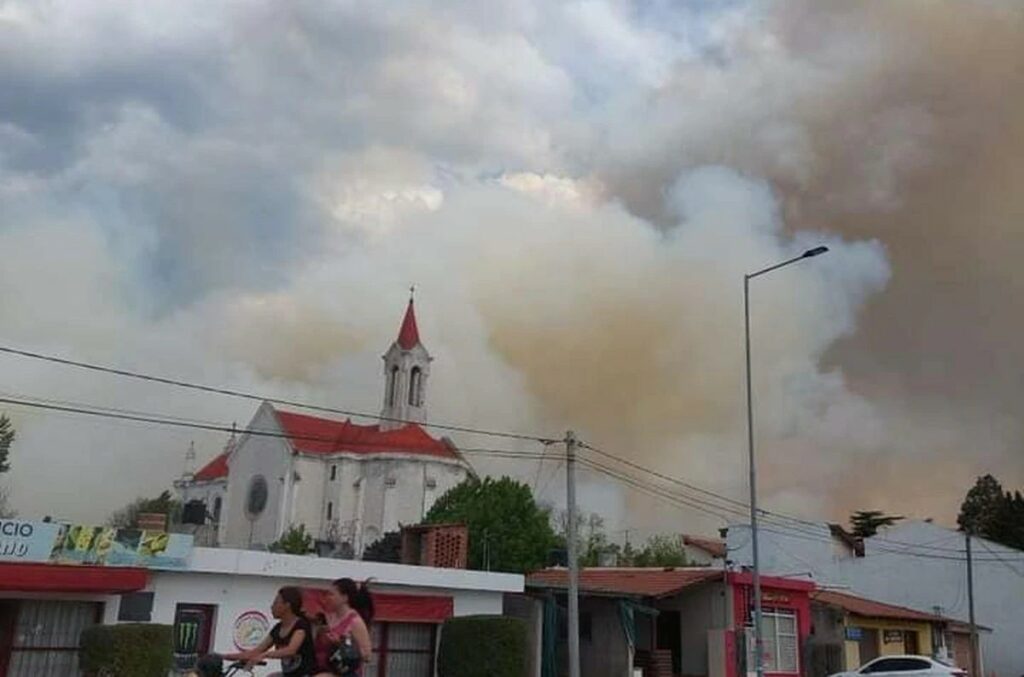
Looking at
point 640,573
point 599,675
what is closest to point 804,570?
point 640,573

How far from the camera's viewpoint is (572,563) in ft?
81.8

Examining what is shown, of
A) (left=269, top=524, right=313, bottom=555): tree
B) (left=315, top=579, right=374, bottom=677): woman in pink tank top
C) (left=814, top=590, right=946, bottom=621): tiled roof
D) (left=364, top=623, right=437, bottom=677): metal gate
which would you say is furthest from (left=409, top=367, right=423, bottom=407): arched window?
(left=315, top=579, right=374, bottom=677): woman in pink tank top

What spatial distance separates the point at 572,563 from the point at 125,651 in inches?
425

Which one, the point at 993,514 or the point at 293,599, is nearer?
the point at 293,599

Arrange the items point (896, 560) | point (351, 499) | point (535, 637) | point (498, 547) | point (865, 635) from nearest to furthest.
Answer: point (535, 637) < point (865, 635) < point (896, 560) < point (498, 547) < point (351, 499)

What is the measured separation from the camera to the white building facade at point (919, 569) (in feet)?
171

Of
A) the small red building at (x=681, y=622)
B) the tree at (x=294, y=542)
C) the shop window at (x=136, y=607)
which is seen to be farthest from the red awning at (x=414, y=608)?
the tree at (x=294, y=542)

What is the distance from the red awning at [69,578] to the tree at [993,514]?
156ft

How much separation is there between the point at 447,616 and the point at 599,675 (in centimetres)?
769

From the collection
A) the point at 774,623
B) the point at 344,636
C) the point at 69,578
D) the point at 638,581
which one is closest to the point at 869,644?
the point at 774,623

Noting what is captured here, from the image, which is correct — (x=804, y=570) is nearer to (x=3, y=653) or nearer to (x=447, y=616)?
(x=447, y=616)

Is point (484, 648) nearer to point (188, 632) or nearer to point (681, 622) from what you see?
point (188, 632)

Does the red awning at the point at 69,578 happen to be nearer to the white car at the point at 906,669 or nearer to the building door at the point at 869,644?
the white car at the point at 906,669

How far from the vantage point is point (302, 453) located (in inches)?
3595
